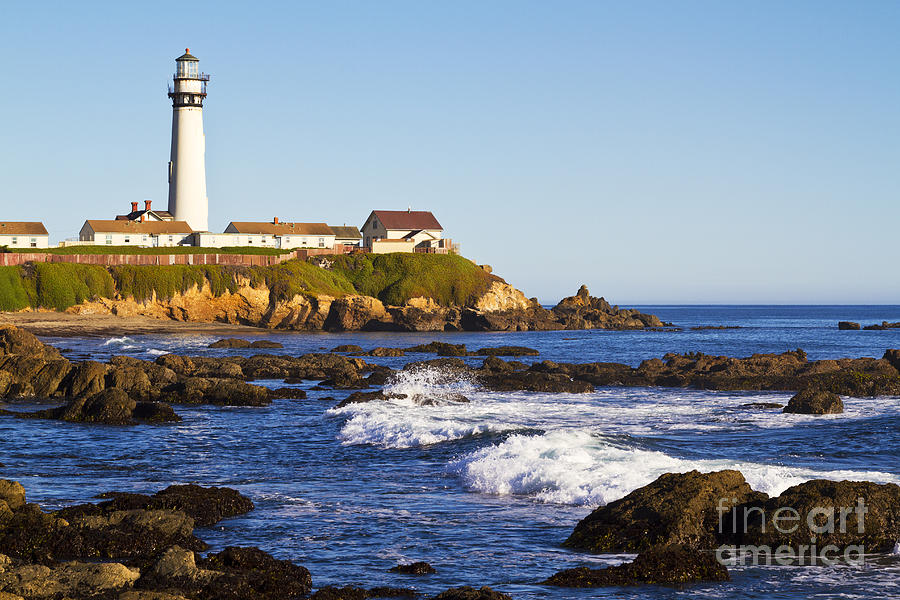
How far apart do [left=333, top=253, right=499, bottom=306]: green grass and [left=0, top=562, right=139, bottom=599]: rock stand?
82594 mm

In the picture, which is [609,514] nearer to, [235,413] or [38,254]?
[235,413]

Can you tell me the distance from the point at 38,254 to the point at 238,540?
75273mm

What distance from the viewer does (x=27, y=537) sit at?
38.6 ft

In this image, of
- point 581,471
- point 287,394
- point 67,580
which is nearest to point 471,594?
point 67,580

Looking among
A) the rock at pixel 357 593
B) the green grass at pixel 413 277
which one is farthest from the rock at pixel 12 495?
the green grass at pixel 413 277

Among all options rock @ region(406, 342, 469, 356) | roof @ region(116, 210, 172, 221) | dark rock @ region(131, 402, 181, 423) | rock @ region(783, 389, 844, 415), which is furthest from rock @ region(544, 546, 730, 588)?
roof @ region(116, 210, 172, 221)

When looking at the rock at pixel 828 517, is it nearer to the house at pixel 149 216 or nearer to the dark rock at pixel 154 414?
the dark rock at pixel 154 414

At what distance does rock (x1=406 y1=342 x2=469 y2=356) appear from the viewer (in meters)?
56.6

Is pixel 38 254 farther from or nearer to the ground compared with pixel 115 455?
farther from the ground

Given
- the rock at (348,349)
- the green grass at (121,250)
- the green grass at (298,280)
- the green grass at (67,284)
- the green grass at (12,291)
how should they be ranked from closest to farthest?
the rock at (348,349), the green grass at (12,291), the green grass at (67,284), the green grass at (298,280), the green grass at (121,250)

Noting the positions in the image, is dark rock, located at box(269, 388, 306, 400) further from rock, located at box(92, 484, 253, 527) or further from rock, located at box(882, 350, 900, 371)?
rock, located at box(882, 350, 900, 371)

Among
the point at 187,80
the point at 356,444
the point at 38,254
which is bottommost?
the point at 356,444

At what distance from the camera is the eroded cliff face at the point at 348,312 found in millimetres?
79375

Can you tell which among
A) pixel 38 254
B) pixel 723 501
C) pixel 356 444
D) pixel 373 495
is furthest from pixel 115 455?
pixel 38 254
